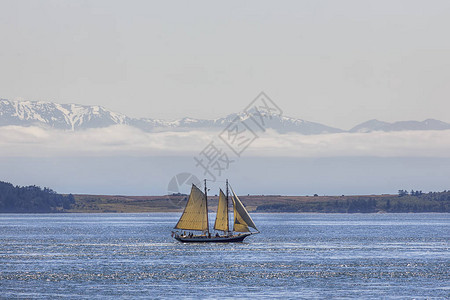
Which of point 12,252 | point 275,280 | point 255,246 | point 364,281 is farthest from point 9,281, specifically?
point 255,246

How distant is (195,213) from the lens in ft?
593

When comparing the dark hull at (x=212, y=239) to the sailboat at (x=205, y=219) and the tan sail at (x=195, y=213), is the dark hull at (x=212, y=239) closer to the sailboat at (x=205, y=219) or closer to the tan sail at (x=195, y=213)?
the sailboat at (x=205, y=219)

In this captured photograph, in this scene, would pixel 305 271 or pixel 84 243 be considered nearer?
pixel 305 271

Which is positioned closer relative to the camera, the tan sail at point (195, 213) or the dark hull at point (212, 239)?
the tan sail at point (195, 213)

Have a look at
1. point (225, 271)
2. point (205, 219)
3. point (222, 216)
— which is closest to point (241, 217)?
point (222, 216)

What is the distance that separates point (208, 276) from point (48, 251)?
5696cm

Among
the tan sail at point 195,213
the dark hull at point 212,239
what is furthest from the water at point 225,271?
the tan sail at point 195,213

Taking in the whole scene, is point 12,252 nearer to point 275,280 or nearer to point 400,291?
point 275,280

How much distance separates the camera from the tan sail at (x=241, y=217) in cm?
17564

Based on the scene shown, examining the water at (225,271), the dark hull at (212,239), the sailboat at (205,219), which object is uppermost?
the sailboat at (205,219)

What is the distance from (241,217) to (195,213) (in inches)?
364

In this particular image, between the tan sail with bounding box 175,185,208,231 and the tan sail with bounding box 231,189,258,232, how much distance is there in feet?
21.5

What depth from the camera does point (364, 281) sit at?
103812 millimetres

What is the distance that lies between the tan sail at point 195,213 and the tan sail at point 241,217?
21.5ft
